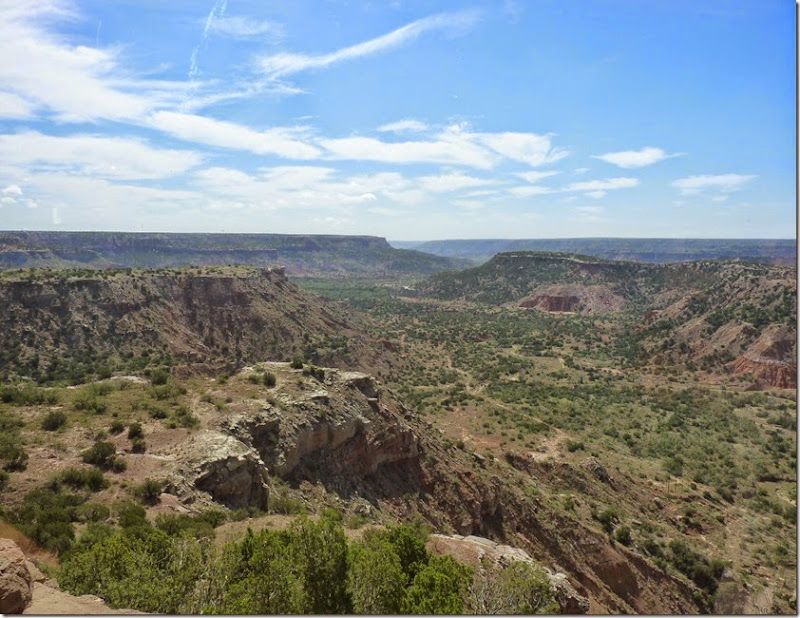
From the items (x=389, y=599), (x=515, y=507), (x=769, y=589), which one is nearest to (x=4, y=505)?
(x=389, y=599)

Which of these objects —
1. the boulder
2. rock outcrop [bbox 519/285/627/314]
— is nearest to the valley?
the boulder

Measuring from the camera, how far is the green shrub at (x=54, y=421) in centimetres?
2191

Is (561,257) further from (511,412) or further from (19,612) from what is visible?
(19,612)

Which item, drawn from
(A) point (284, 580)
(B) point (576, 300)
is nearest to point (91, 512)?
(A) point (284, 580)

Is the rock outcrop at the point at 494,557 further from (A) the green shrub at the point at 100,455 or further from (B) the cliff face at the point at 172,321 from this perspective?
(B) the cliff face at the point at 172,321

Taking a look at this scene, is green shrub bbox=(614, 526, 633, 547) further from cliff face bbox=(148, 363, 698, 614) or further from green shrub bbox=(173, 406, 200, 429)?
green shrub bbox=(173, 406, 200, 429)

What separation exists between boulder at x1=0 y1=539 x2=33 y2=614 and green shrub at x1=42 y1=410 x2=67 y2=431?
13372mm

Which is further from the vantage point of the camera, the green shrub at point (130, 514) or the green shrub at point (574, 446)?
the green shrub at point (574, 446)

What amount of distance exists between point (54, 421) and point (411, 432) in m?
18.9

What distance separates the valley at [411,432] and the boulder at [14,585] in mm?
1694

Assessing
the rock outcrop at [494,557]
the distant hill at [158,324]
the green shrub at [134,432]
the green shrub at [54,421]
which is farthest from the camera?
the distant hill at [158,324]

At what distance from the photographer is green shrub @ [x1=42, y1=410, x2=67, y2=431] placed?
71.9 feet

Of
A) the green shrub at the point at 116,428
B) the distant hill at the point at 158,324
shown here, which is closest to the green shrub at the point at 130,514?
the green shrub at the point at 116,428

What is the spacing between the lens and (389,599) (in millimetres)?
11781
